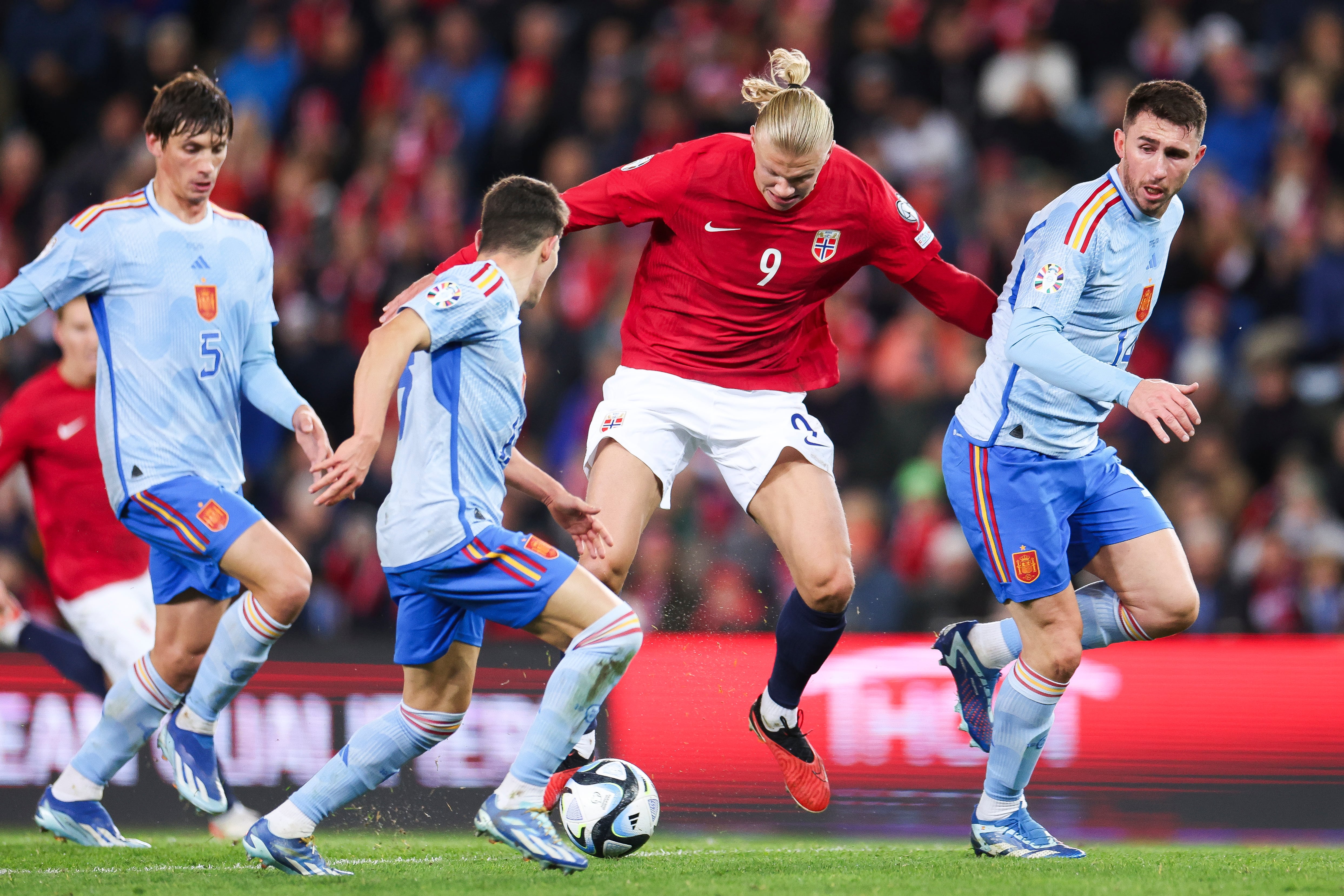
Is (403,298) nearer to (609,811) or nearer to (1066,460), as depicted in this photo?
(609,811)

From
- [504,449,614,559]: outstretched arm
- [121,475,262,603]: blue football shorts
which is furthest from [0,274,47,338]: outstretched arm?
[504,449,614,559]: outstretched arm

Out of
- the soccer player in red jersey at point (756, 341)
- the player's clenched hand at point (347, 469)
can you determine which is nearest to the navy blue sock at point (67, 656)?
the soccer player in red jersey at point (756, 341)

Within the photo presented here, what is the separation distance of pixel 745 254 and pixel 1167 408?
5.71 feet

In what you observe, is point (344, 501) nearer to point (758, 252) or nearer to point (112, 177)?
point (112, 177)

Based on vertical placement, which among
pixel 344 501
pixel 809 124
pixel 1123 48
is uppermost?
pixel 1123 48

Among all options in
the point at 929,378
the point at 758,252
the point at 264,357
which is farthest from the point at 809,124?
the point at 929,378

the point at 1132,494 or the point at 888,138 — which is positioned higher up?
the point at 888,138

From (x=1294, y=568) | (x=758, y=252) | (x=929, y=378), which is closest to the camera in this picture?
(x=758, y=252)

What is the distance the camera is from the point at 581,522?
196 inches

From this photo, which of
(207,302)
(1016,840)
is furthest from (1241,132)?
(207,302)

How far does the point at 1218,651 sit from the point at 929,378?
2863 millimetres

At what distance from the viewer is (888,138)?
1077 cm

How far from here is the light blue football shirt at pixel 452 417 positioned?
4.51m

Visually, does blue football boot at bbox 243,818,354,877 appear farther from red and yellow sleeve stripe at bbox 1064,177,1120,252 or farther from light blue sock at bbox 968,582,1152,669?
red and yellow sleeve stripe at bbox 1064,177,1120,252
